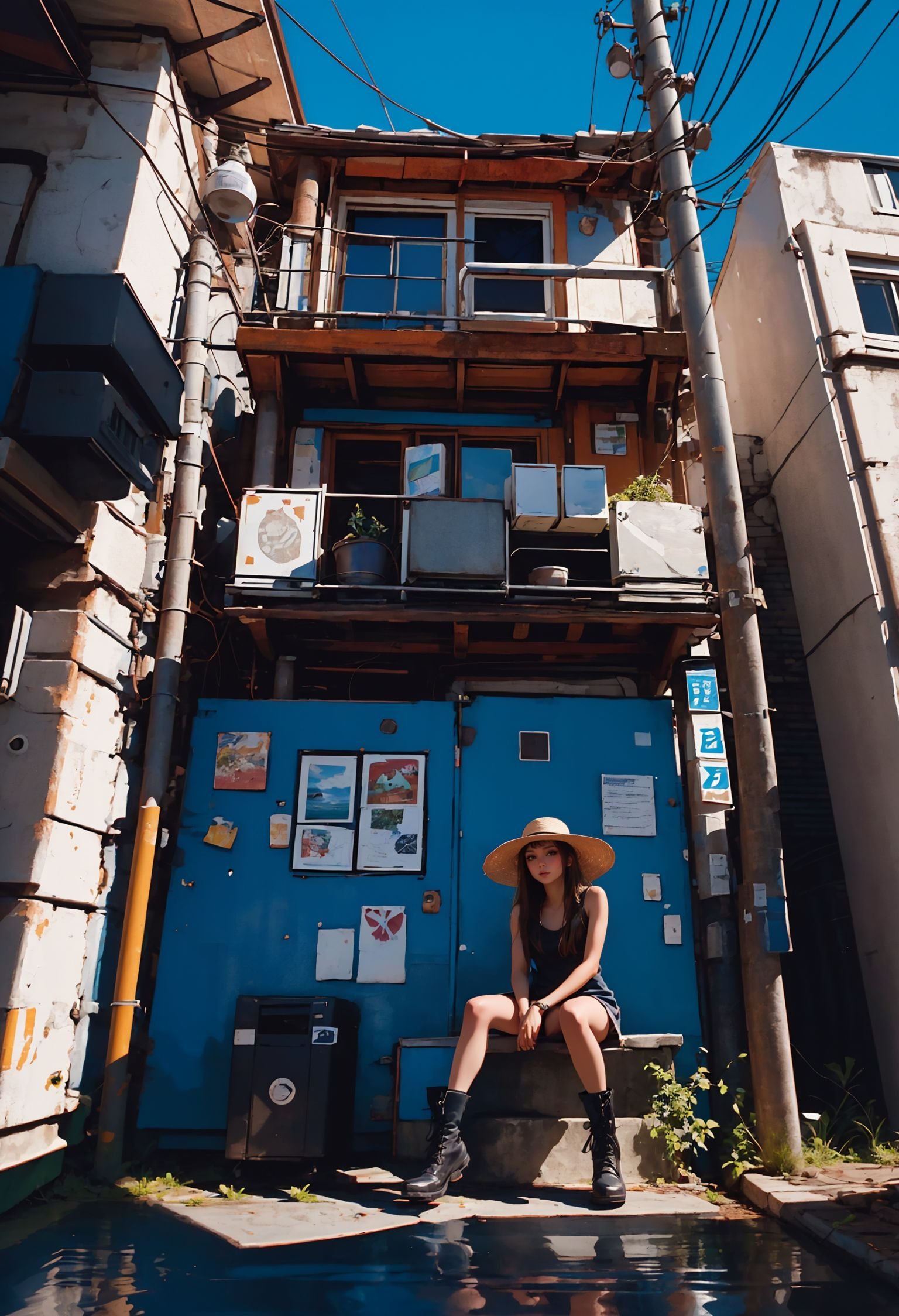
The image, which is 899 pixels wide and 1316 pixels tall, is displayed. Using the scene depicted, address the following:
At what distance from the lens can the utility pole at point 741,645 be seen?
540cm

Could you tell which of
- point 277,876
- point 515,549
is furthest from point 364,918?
point 515,549

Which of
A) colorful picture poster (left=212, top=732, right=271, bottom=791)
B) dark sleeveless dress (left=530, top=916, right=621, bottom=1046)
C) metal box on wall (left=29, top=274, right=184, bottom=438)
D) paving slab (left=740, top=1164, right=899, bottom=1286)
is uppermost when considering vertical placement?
metal box on wall (left=29, top=274, right=184, bottom=438)

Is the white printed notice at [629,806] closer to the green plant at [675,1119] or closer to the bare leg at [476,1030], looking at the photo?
the green plant at [675,1119]

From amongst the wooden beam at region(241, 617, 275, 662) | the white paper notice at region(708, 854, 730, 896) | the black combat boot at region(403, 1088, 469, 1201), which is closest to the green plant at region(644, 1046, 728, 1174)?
the white paper notice at region(708, 854, 730, 896)

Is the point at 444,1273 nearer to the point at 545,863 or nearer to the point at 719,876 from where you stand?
the point at 545,863

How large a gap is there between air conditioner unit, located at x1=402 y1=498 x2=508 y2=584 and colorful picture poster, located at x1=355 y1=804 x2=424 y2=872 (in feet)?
6.25

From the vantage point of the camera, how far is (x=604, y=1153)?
14.9 ft

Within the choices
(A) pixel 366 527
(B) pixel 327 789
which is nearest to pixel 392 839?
(B) pixel 327 789

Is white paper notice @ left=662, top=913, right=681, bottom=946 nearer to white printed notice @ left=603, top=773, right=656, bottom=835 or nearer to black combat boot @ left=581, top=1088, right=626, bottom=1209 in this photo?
white printed notice @ left=603, top=773, right=656, bottom=835

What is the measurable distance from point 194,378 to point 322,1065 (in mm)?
5671

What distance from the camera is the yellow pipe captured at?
5.48 meters

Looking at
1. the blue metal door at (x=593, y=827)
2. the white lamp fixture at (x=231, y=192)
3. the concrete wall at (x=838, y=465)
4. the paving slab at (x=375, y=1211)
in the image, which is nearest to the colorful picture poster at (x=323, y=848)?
the blue metal door at (x=593, y=827)

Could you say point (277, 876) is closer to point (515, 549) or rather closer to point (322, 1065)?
point (322, 1065)

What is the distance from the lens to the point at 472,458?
855 cm
